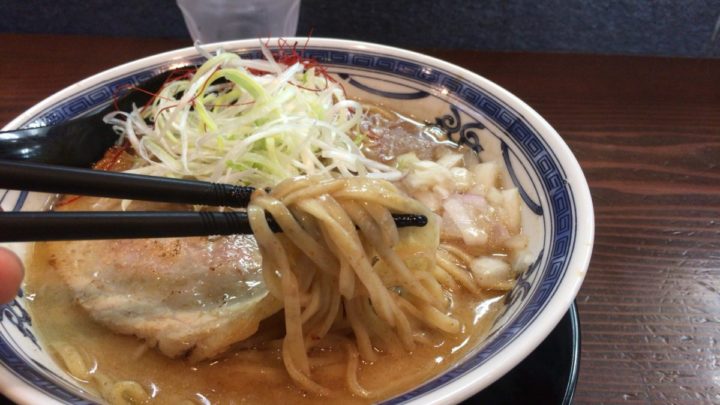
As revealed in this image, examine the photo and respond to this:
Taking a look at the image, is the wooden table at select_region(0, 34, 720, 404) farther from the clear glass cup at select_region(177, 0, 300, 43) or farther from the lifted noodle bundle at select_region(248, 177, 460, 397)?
the lifted noodle bundle at select_region(248, 177, 460, 397)

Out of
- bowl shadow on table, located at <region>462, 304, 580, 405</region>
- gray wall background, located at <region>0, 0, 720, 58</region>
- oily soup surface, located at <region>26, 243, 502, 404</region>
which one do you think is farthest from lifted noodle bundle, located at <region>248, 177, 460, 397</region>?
gray wall background, located at <region>0, 0, 720, 58</region>

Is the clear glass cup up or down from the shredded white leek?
up

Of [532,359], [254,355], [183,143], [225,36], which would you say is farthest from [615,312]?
[225,36]

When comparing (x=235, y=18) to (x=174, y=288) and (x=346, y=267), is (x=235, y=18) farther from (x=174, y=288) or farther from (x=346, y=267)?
(x=346, y=267)

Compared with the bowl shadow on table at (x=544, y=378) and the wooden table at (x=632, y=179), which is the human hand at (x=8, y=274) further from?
the wooden table at (x=632, y=179)

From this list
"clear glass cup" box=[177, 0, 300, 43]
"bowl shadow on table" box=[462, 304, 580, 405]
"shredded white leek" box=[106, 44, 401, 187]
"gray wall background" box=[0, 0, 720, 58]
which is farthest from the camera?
"gray wall background" box=[0, 0, 720, 58]

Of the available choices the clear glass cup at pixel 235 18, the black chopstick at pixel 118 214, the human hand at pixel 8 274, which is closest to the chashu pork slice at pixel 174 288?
the black chopstick at pixel 118 214
